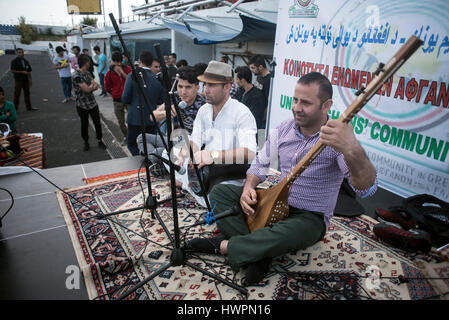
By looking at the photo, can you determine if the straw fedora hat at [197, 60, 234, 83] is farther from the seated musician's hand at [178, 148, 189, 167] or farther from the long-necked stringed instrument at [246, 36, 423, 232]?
the long-necked stringed instrument at [246, 36, 423, 232]

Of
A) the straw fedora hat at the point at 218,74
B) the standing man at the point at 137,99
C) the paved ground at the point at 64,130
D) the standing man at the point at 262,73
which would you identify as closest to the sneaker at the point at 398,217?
the straw fedora hat at the point at 218,74

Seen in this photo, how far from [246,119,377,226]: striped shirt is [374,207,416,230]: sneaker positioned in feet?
2.83

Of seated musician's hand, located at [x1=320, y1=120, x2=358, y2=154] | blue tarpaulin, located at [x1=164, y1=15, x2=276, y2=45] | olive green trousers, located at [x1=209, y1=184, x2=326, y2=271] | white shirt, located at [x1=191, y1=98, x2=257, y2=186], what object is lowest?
olive green trousers, located at [x1=209, y1=184, x2=326, y2=271]

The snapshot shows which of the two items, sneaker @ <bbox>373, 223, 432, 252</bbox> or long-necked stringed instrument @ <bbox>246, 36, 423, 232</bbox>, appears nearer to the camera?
long-necked stringed instrument @ <bbox>246, 36, 423, 232</bbox>

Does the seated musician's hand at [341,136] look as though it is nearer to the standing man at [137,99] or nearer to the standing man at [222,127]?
the standing man at [222,127]

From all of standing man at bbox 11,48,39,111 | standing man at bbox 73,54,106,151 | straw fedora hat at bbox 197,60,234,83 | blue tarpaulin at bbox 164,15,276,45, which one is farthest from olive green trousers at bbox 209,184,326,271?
standing man at bbox 11,48,39,111

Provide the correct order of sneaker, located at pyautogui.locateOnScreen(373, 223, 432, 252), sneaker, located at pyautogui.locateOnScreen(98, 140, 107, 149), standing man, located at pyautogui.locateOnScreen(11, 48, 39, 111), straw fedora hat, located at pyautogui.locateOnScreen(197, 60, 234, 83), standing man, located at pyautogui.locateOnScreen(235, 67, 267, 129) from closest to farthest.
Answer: sneaker, located at pyautogui.locateOnScreen(373, 223, 432, 252)
straw fedora hat, located at pyautogui.locateOnScreen(197, 60, 234, 83)
standing man, located at pyautogui.locateOnScreen(235, 67, 267, 129)
sneaker, located at pyautogui.locateOnScreen(98, 140, 107, 149)
standing man, located at pyautogui.locateOnScreen(11, 48, 39, 111)

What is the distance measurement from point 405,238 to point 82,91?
517 centimetres

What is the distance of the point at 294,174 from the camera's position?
176cm

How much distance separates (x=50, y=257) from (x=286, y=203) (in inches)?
71.3

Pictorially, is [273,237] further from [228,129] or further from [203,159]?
[228,129]

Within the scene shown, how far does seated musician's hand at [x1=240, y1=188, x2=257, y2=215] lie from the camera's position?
6.69ft
